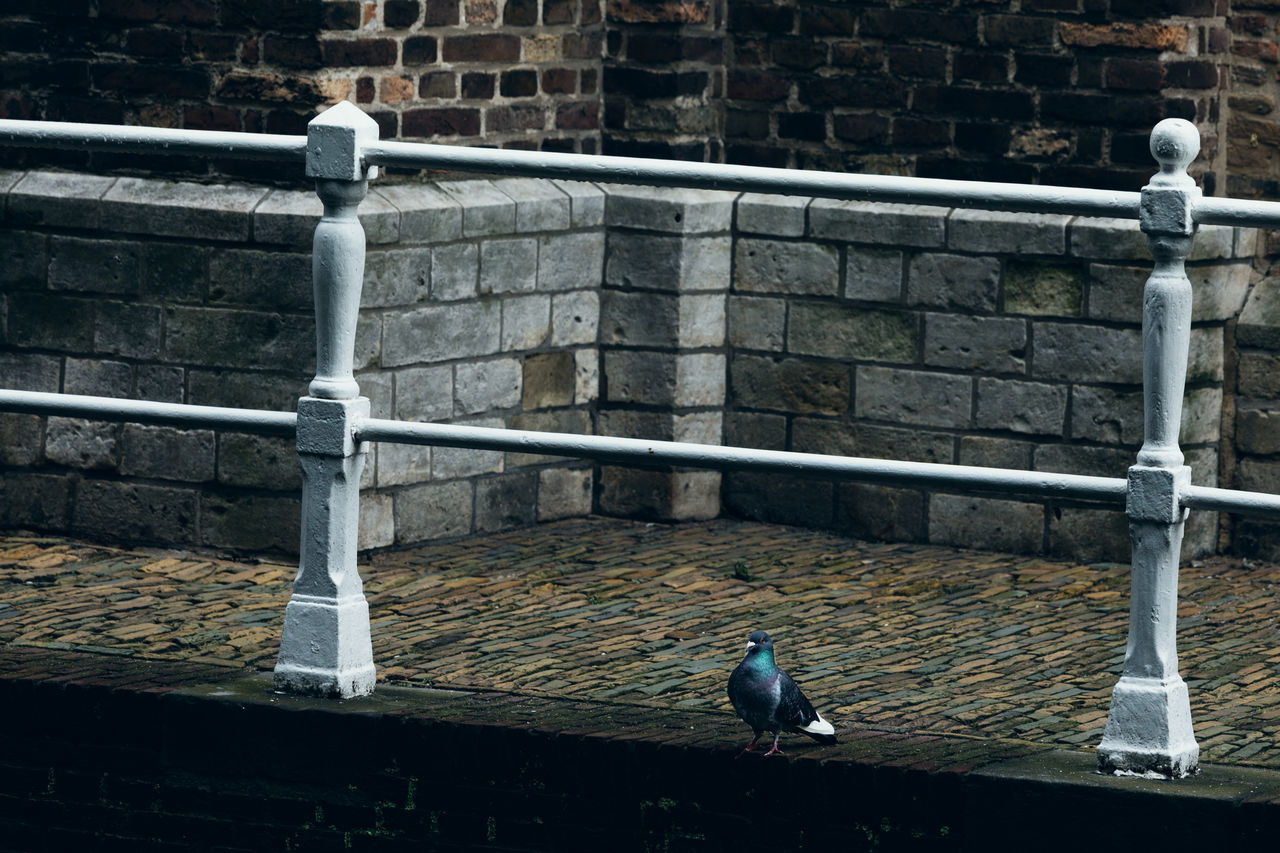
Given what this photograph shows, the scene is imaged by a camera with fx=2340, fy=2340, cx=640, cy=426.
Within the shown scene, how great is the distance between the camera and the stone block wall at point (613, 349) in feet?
25.2

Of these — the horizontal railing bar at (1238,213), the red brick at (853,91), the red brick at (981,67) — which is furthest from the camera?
the red brick at (853,91)

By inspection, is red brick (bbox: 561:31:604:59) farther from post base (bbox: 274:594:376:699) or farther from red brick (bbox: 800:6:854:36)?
post base (bbox: 274:594:376:699)

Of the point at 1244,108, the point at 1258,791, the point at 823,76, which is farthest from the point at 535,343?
the point at 1258,791

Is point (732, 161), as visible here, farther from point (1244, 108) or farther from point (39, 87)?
point (39, 87)

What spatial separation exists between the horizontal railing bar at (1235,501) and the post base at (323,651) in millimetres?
1895

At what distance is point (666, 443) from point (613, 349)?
365cm

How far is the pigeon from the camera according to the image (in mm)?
4809

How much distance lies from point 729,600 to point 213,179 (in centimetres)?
225

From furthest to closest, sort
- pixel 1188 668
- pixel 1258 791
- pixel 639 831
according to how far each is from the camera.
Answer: pixel 1188 668, pixel 639 831, pixel 1258 791

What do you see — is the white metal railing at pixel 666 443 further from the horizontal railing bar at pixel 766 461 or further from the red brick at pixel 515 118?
the red brick at pixel 515 118

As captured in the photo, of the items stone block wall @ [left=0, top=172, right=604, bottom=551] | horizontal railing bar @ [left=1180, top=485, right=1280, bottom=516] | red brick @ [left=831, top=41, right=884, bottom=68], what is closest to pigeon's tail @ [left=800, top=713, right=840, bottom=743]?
horizontal railing bar @ [left=1180, top=485, right=1280, bottom=516]

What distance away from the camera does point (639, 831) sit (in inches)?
196

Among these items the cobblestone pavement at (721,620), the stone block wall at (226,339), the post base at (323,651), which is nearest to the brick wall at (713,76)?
the stone block wall at (226,339)

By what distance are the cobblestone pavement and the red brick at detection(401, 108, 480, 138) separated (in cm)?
141
